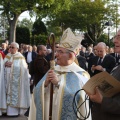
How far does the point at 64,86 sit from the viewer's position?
437 centimetres

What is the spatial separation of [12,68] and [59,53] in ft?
14.2

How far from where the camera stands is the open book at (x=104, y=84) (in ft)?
9.46

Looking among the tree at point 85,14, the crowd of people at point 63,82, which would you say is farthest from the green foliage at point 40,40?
the crowd of people at point 63,82

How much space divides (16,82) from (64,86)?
444 centimetres

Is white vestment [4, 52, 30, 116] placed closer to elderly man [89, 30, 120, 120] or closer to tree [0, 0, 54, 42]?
elderly man [89, 30, 120, 120]

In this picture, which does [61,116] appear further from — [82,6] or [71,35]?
[82,6]

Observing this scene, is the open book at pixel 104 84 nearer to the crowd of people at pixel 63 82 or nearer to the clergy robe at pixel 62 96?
the crowd of people at pixel 63 82

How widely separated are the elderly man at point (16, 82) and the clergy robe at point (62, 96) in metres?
4.02

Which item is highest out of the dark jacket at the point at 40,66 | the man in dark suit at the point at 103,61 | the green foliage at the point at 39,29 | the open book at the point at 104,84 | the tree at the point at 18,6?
the tree at the point at 18,6

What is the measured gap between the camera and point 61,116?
14.4 feet

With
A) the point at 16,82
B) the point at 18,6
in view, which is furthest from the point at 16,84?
the point at 18,6

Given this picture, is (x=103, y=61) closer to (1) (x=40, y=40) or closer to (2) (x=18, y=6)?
(2) (x=18, y=6)

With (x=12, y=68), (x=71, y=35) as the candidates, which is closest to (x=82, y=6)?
(x=12, y=68)

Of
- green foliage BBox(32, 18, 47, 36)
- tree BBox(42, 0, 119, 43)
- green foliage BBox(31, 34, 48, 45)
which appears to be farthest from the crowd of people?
green foliage BBox(32, 18, 47, 36)
